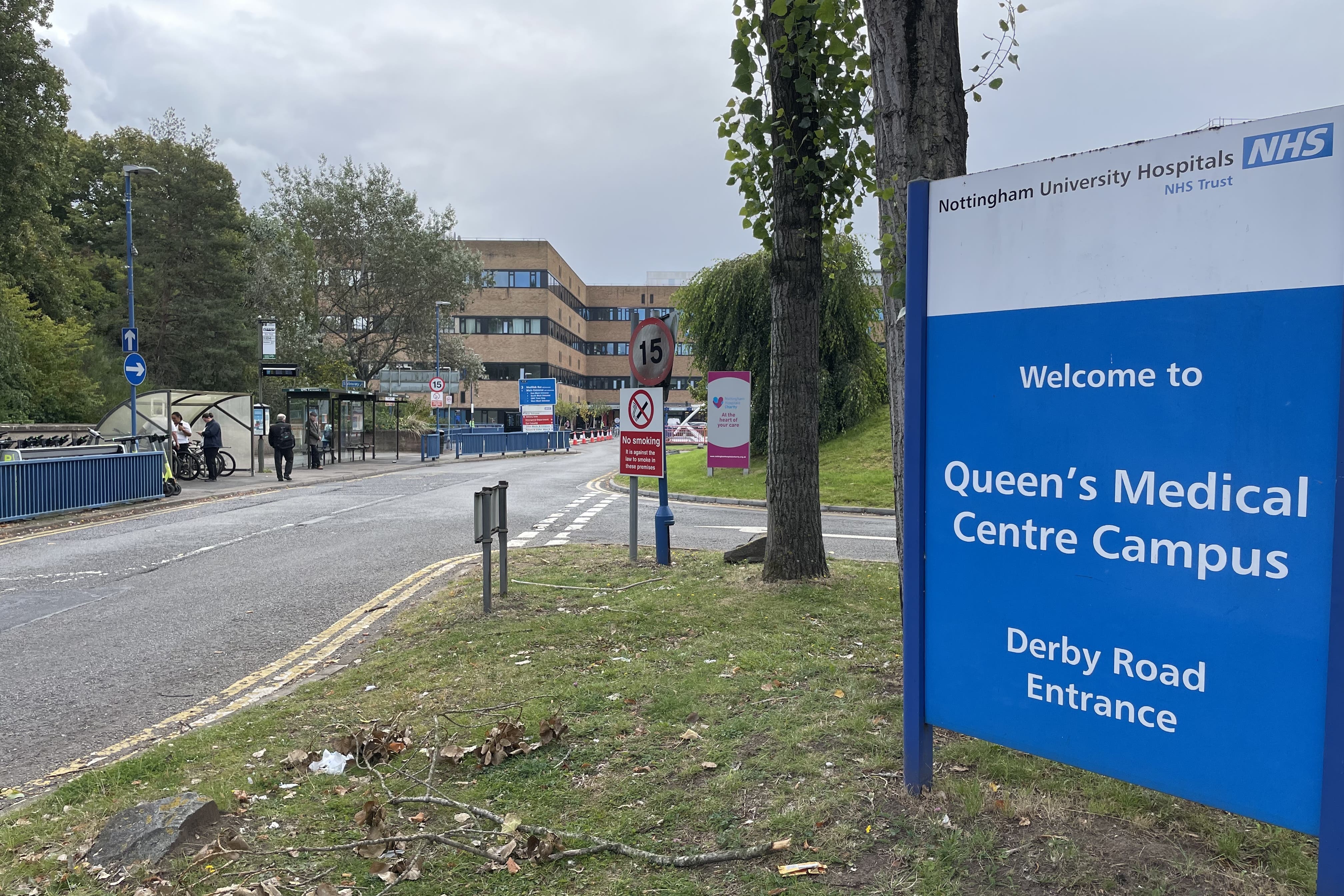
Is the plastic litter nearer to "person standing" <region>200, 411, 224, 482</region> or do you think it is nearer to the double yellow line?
the double yellow line

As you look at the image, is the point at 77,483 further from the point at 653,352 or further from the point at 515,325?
the point at 515,325

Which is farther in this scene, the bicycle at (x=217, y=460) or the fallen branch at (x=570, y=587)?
the bicycle at (x=217, y=460)

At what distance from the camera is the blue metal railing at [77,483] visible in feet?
47.5

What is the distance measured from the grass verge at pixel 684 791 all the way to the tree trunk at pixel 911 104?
1.17m

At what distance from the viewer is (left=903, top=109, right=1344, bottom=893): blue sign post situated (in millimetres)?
2367

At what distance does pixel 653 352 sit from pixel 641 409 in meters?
0.63

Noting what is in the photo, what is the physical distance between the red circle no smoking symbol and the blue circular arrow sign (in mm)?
14825

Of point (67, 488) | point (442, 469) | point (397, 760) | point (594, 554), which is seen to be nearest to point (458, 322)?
point (442, 469)

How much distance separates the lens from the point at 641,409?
9.57 meters

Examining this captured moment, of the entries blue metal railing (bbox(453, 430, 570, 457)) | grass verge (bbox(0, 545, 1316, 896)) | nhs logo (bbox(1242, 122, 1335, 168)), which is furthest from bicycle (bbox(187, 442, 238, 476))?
nhs logo (bbox(1242, 122, 1335, 168))

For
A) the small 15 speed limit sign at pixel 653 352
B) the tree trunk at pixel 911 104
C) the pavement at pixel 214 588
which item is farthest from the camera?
the small 15 speed limit sign at pixel 653 352

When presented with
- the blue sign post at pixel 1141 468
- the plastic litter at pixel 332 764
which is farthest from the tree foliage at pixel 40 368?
the blue sign post at pixel 1141 468

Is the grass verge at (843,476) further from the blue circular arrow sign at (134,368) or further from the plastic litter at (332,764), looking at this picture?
the plastic litter at (332,764)

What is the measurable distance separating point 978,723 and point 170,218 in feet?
181
